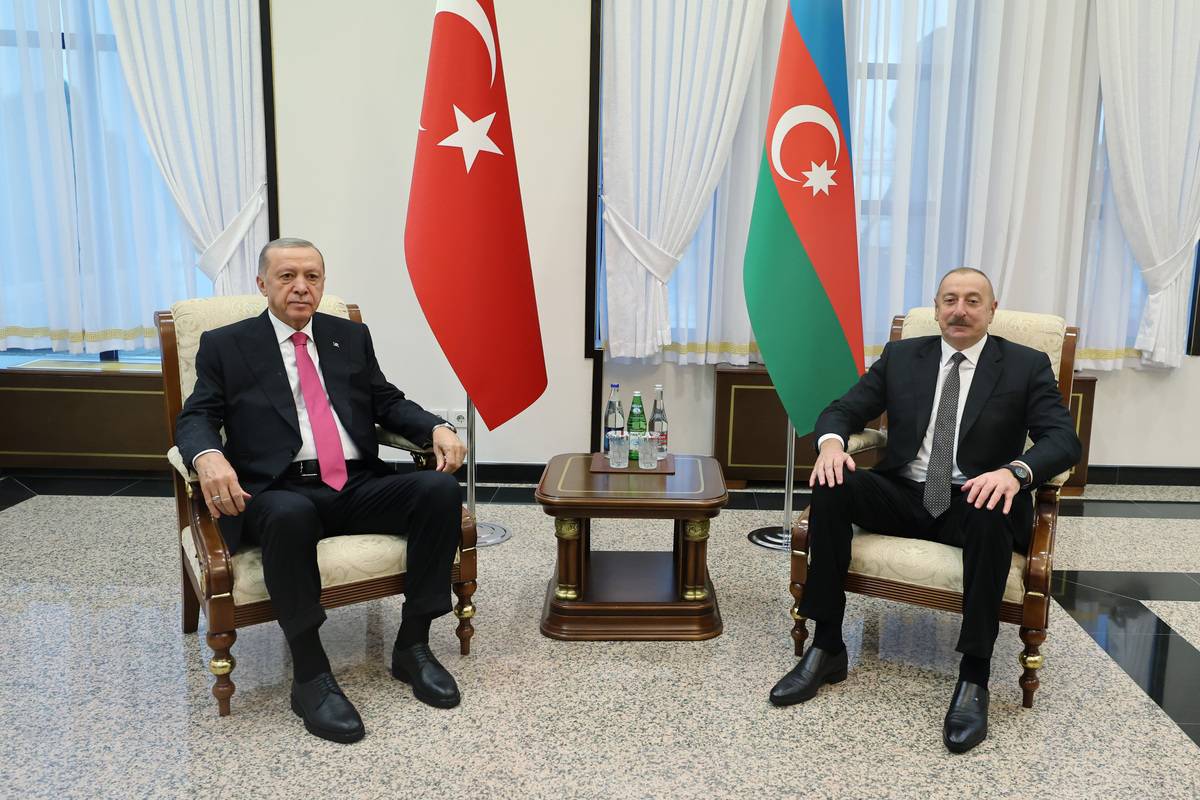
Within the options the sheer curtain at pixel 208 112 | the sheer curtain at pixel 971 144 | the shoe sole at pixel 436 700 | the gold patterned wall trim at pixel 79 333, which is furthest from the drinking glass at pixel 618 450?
the gold patterned wall trim at pixel 79 333

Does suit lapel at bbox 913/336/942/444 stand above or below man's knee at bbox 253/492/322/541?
above

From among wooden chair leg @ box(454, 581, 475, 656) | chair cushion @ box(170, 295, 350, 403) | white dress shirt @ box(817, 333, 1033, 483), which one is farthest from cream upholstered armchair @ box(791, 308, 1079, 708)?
chair cushion @ box(170, 295, 350, 403)

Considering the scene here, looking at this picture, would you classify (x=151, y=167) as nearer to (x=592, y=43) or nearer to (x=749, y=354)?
(x=592, y=43)

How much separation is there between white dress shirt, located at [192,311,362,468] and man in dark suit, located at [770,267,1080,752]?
138 centimetres

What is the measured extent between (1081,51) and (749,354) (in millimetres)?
2223

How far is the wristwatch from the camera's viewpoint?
252 centimetres

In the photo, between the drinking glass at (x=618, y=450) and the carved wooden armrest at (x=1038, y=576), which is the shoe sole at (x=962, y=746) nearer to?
the carved wooden armrest at (x=1038, y=576)

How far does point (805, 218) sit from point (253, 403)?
7.14 ft

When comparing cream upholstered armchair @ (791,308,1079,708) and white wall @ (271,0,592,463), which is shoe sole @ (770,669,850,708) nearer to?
cream upholstered armchair @ (791,308,1079,708)

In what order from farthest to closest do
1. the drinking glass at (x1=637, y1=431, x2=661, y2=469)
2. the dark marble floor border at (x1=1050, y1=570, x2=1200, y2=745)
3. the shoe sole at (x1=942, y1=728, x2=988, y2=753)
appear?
the drinking glass at (x1=637, y1=431, x2=661, y2=469), the dark marble floor border at (x1=1050, y1=570, x2=1200, y2=745), the shoe sole at (x1=942, y1=728, x2=988, y2=753)

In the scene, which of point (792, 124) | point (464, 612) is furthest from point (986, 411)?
point (464, 612)

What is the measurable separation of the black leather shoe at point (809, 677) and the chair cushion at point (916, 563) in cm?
26

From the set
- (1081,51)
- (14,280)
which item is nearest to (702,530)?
(1081,51)

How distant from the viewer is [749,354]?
493 centimetres
